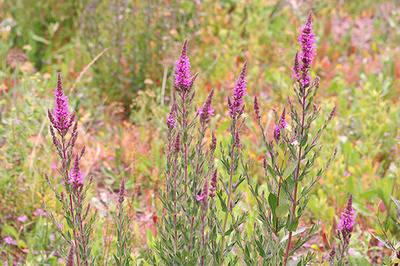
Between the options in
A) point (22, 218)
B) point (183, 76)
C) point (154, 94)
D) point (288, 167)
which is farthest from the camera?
point (154, 94)

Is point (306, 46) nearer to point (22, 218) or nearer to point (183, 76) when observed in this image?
point (183, 76)

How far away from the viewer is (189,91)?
1.61 metres

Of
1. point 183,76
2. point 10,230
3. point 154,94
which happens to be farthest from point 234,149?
point 154,94

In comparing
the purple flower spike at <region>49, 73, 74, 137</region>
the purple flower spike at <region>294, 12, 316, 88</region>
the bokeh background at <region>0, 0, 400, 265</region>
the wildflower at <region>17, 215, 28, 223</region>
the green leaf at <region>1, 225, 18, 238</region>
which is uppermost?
the purple flower spike at <region>294, 12, 316, 88</region>

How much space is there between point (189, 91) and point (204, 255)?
0.59m

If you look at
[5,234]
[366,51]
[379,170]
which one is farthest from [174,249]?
[366,51]

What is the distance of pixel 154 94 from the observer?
3.88 m

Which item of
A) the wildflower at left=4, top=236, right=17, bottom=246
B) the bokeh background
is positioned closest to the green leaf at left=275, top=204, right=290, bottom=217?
the bokeh background

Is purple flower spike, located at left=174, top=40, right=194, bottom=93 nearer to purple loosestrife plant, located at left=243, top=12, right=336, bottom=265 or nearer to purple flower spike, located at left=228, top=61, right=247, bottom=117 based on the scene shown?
purple flower spike, located at left=228, top=61, right=247, bottom=117

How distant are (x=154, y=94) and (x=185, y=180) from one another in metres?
2.24

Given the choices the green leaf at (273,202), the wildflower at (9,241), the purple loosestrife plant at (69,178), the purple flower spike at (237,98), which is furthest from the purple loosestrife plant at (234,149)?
the wildflower at (9,241)

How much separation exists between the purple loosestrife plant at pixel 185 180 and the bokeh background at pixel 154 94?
1.04 ft

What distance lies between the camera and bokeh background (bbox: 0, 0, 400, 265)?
117 inches

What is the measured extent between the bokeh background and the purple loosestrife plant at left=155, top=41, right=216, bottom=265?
1.04 ft
